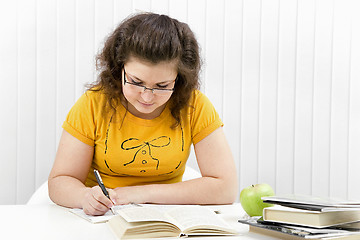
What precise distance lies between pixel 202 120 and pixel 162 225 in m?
0.74

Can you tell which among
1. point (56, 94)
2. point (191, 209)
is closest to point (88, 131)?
point (191, 209)

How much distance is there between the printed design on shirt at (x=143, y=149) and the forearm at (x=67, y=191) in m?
0.22

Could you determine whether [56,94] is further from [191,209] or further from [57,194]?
[191,209]

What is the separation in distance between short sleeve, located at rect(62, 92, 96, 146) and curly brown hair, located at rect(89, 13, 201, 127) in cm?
9

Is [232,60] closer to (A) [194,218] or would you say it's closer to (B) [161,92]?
(B) [161,92]

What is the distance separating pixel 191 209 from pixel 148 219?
193mm

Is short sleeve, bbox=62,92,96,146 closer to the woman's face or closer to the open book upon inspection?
the woman's face

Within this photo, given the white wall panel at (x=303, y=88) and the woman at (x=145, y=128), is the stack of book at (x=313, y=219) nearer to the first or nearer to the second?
the woman at (x=145, y=128)

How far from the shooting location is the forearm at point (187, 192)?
1.61m

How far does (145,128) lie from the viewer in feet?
5.90

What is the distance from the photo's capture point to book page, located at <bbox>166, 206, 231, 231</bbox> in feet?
3.86

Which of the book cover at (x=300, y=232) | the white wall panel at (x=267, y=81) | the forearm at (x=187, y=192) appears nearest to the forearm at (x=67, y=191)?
the forearm at (x=187, y=192)

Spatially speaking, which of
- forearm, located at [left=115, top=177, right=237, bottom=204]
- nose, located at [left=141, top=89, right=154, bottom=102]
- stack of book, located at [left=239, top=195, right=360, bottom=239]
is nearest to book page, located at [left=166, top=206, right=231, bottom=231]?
stack of book, located at [left=239, top=195, right=360, bottom=239]

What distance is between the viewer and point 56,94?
2.57 metres
